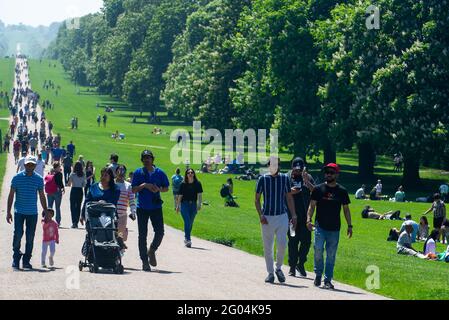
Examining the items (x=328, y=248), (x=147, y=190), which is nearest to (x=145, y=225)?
(x=147, y=190)

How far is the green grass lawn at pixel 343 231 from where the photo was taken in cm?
1973

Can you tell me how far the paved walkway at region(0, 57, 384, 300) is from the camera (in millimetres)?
16141

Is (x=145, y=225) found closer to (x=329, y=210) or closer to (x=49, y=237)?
(x=49, y=237)

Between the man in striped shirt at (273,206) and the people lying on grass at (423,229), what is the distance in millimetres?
15724

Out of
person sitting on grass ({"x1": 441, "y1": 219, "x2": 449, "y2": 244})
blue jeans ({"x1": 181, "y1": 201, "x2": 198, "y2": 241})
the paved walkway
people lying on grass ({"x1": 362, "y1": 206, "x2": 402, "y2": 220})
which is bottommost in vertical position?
people lying on grass ({"x1": 362, "y1": 206, "x2": 402, "y2": 220})

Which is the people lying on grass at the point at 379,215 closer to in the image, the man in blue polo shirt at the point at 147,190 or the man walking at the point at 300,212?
the man walking at the point at 300,212

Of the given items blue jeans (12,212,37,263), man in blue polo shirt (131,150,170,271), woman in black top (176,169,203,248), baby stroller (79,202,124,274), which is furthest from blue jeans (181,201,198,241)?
blue jeans (12,212,37,263)

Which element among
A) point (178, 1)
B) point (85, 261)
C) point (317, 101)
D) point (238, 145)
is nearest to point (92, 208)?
point (85, 261)

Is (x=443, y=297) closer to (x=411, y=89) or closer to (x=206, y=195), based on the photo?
(x=206, y=195)

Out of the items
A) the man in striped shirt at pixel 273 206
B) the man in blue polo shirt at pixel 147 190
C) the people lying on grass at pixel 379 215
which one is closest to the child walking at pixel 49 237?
the man in blue polo shirt at pixel 147 190

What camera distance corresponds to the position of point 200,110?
81812 mm

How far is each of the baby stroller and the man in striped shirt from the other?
2494mm

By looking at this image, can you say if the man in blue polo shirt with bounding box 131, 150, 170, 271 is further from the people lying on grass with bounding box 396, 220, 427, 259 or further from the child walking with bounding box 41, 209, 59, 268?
the people lying on grass with bounding box 396, 220, 427, 259
